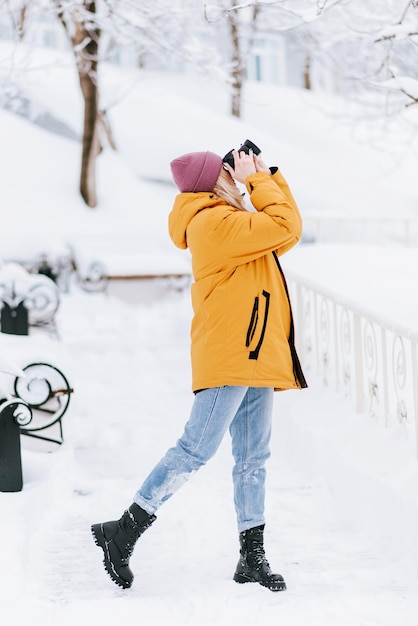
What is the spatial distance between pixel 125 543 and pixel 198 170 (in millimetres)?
1440

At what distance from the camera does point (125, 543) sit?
3.45 meters

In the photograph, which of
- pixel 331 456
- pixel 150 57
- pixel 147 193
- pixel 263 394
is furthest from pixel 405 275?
pixel 150 57

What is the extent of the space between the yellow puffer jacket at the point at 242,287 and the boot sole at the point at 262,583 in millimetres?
746

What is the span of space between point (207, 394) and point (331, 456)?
1.60 meters

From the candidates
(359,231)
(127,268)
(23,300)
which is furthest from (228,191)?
(359,231)

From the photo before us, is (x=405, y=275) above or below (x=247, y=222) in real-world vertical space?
below

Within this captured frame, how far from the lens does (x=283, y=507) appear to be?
15.0 feet

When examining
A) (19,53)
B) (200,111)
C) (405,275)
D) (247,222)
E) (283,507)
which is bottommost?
(283,507)

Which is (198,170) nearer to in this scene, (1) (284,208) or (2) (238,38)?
(1) (284,208)

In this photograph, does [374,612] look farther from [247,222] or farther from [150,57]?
[150,57]

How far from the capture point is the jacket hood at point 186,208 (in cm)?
337

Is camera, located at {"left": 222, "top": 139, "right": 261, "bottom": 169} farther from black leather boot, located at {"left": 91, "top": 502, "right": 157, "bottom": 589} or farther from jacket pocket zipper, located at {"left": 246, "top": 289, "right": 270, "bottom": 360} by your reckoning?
black leather boot, located at {"left": 91, "top": 502, "right": 157, "bottom": 589}

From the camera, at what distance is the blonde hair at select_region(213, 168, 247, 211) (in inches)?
135

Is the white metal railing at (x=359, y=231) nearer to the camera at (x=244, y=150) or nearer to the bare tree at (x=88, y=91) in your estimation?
the bare tree at (x=88, y=91)
